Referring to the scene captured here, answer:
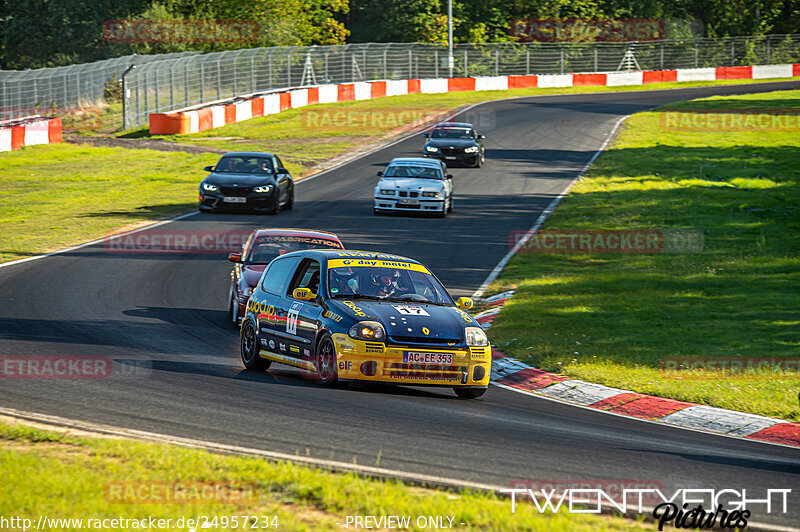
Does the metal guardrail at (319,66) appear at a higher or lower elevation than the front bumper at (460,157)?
higher

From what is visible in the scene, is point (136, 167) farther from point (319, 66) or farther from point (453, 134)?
point (319, 66)

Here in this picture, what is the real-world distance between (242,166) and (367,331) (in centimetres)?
1777

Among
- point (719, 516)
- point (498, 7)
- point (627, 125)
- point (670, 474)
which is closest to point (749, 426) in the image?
point (670, 474)

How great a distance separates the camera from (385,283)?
1173 cm

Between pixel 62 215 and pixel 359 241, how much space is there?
9.57 metres

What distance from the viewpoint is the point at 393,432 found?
331 inches

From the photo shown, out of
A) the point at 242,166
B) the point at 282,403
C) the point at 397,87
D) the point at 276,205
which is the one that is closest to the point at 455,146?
the point at 242,166

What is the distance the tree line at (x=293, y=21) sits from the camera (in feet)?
233

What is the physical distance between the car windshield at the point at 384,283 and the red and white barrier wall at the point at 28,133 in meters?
31.0

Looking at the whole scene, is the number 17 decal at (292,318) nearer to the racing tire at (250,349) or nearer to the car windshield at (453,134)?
the racing tire at (250,349)

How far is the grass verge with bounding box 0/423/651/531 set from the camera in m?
5.76

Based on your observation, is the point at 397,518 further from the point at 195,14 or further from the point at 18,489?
the point at 195,14

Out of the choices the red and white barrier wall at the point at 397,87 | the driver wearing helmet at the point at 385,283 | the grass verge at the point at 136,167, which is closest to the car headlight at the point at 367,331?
the driver wearing helmet at the point at 385,283

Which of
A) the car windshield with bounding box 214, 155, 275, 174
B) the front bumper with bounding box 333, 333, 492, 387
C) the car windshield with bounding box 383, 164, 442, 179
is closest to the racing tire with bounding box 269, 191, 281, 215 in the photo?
the car windshield with bounding box 214, 155, 275, 174
